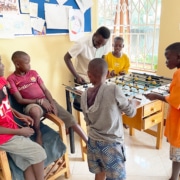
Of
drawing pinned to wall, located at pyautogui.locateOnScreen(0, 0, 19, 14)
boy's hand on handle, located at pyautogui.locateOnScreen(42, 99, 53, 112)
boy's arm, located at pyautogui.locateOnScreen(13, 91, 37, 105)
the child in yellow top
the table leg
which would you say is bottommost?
the table leg

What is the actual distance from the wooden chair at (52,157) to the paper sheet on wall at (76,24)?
114 centimetres

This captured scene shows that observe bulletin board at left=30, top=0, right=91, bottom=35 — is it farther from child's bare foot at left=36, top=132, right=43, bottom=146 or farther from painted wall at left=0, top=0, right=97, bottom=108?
child's bare foot at left=36, top=132, right=43, bottom=146

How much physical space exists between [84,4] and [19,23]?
928mm

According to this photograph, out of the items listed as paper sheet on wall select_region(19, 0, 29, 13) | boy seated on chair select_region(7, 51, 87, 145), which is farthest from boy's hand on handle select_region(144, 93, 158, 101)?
paper sheet on wall select_region(19, 0, 29, 13)

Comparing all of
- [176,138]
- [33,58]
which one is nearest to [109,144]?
[176,138]

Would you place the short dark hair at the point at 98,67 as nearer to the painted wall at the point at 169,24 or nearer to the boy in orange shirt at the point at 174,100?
the boy in orange shirt at the point at 174,100

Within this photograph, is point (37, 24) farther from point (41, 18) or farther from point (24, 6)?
point (24, 6)

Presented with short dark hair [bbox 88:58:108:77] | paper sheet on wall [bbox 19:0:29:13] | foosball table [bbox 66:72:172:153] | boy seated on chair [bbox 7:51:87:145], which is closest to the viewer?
short dark hair [bbox 88:58:108:77]

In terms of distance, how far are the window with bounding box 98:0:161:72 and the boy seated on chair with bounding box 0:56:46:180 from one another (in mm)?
2457

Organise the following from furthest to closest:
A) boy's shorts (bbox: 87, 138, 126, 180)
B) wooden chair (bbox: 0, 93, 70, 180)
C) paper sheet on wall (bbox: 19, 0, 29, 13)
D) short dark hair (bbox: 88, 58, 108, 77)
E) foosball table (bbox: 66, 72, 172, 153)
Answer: paper sheet on wall (bbox: 19, 0, 29, 13) → foosball table (bbox: 66, 72, 172, 153) → wooden chair (bbox: 0, 93, 70, 180) → boy's shorts (bbox: 87, 138, 126, 180) → short dark hair (bbox: 88, 58, 108, 77)

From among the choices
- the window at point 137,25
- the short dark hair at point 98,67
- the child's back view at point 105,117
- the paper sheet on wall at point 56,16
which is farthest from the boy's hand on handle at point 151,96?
the window at point 137,25

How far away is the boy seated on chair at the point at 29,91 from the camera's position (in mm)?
1790

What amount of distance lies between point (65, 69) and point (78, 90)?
74 centimetres

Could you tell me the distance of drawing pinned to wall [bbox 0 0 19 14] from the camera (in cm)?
188
